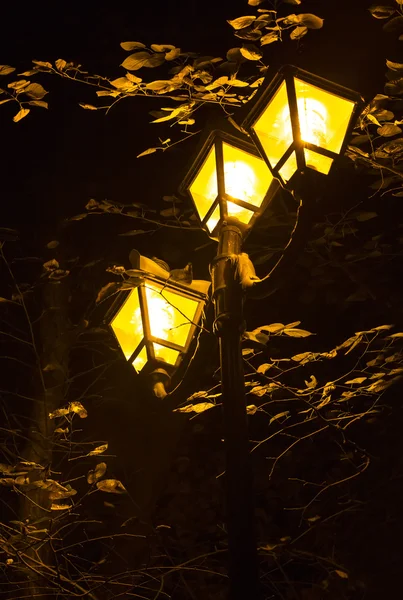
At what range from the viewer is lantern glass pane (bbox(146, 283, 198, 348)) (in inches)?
145

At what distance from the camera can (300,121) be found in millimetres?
3293

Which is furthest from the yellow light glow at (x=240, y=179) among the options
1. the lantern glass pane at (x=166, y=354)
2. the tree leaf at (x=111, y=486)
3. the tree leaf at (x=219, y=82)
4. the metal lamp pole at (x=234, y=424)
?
the tree leaf at (x=111, y=486)

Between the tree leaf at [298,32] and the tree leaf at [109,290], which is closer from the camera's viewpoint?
the tree leaf at [109,290]

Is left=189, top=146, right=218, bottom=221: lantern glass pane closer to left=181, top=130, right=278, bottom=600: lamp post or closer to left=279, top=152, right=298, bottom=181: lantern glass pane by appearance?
left=181, top=130, right=278, bottom=600: lamp post

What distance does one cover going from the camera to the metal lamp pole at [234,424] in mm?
2844

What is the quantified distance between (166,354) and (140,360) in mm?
162

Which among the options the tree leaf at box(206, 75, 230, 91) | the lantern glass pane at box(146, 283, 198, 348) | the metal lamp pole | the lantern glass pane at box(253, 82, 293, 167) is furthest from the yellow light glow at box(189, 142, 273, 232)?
the tree leaf at box(206, 75, 230, 91)

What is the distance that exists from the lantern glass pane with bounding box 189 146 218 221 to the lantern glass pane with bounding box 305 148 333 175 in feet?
2.41

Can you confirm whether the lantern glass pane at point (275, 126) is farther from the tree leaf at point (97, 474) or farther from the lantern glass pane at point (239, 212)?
the tree leaf at point (97, 474)

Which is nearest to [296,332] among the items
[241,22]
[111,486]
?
[111,486]

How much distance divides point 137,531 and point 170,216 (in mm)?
3393

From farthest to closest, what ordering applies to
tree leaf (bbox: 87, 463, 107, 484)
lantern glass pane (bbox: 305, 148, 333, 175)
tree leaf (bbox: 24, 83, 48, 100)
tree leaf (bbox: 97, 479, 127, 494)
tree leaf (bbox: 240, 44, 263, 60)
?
tree leaf (bbox: 87, 463, 107, 484)
tree leaf (bbox: 97, 479, 127, 494)
tree leaf (bbox: 24, 83, 48, 100)
tree leaf (bbox: 240, 44, 263, 60)
lantern glass pane (bbox: 305, 148, 333, 175)

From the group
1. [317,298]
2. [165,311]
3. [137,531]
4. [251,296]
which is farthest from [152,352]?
[317,298]

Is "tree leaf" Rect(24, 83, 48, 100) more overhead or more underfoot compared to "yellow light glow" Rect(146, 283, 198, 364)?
more overhead
